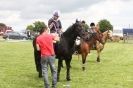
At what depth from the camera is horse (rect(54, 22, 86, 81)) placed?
1836 cm

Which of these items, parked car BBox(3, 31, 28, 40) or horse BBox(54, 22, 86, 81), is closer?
horse BBox(54, 22, 86, 81)

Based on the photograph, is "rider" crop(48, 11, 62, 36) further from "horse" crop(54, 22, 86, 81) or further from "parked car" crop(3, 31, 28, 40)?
"parked car" crop(3, 31, 28, 40)

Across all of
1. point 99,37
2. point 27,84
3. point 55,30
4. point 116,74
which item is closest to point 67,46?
point 55,30

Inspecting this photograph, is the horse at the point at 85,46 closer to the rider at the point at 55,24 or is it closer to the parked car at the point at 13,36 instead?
the rider at the point at 55,24

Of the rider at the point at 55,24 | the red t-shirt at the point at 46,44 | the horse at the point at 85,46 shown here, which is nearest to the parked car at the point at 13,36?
the horse at the point at 85,46

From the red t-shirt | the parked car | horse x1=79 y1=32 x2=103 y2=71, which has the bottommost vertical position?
the parked car

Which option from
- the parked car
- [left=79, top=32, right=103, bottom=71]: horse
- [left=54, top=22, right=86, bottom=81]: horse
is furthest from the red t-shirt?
the parked car

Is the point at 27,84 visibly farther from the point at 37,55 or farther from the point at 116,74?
the point at 116,74

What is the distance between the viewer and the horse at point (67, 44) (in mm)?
18359

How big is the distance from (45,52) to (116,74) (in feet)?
22.4

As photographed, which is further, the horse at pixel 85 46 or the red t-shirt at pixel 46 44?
the horse at pixel 85 46

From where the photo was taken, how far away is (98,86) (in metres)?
17.3

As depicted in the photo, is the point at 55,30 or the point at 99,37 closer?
the point at 55,30

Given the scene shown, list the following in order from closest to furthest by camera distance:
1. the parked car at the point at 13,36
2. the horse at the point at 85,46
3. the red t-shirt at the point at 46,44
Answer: the red t-shirt at the point at 46,44
the horse at the point at 85,46
the parked car at the point at 13,36
